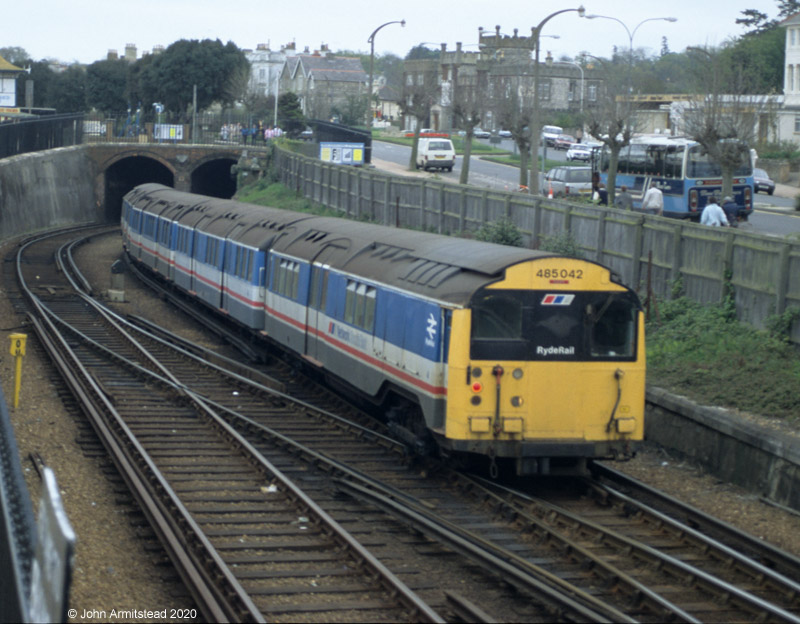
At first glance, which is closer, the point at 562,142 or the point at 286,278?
the point at 286,278

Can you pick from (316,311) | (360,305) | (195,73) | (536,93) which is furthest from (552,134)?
(360,305)

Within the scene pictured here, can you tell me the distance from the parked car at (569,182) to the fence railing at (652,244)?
13.4 metres

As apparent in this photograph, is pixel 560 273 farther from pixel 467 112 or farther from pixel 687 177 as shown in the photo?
pixel 467 112

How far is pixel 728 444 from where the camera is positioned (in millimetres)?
12586

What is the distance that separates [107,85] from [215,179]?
1541 inches

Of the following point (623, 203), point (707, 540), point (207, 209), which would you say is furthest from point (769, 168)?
point (707, 540)

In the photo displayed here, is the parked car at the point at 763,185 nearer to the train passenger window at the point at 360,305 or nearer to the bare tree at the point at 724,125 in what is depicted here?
the bare tree at the point at 724,125

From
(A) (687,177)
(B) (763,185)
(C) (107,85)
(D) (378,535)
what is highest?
(C) (107,85)

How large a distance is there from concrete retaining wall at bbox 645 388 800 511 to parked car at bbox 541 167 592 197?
28.7 m

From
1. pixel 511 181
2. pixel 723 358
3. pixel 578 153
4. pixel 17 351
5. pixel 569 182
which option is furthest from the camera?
pixel 578 153

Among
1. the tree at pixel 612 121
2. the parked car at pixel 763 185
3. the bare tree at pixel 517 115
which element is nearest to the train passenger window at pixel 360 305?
the tree at pixel 612 121

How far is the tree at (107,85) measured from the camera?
331 feet

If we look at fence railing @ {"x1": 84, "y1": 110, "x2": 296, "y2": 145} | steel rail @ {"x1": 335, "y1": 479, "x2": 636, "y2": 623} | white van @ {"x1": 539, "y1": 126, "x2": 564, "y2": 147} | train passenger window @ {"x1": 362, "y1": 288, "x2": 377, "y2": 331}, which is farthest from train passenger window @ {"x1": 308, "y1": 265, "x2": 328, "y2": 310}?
white van @ {"x1": 539, "y1": 126, "x2": 564, "y2": 147}

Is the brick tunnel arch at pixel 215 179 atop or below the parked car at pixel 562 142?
below
